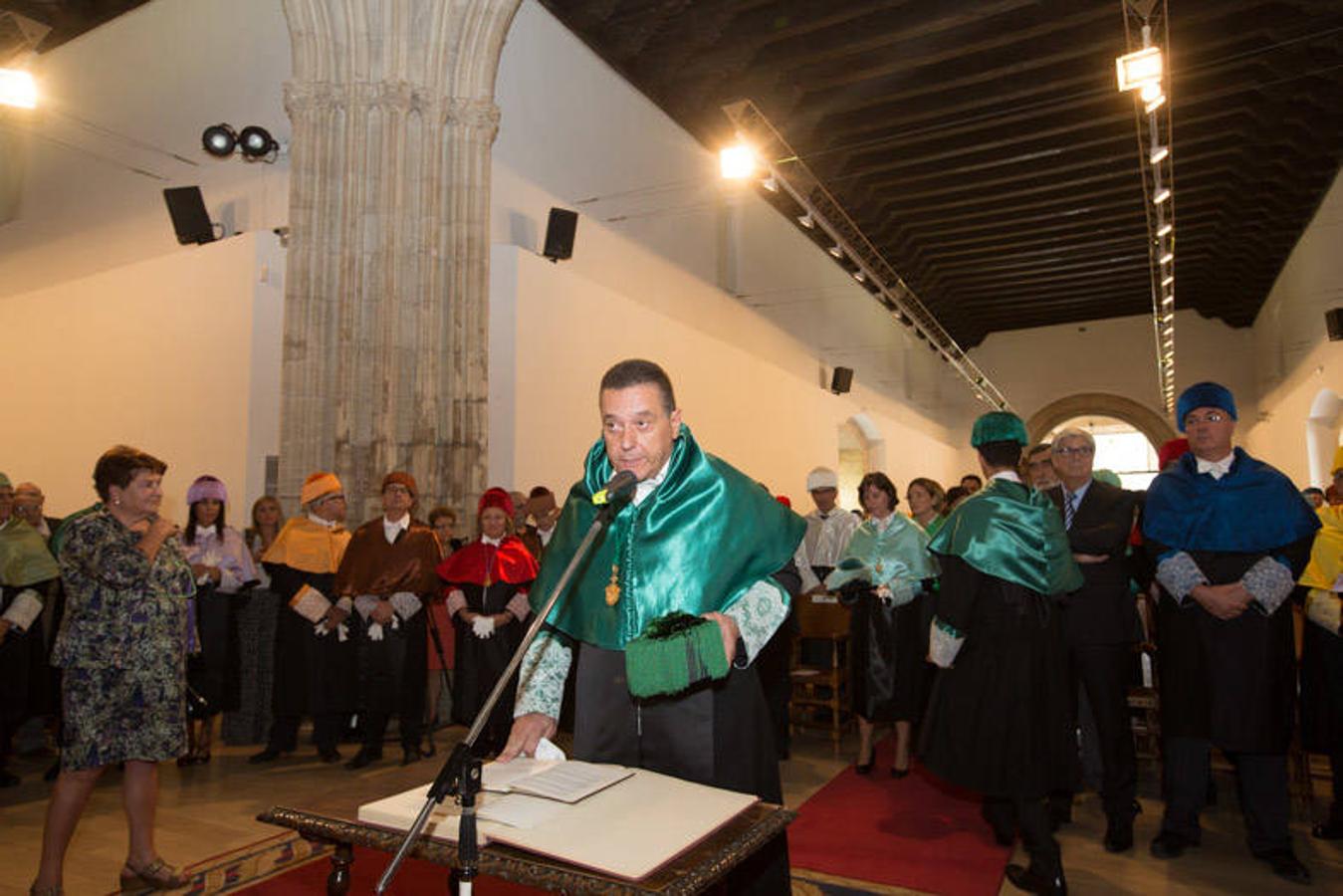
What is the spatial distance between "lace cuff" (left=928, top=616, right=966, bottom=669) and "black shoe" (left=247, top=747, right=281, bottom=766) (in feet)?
13.4

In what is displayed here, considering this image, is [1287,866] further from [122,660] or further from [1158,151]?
[1158,151]


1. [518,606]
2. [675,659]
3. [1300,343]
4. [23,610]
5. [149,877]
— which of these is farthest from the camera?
[1300,343]

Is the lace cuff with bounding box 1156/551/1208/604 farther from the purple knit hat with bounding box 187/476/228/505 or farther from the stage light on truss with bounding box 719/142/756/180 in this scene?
the stage light on truss with bounding box 719/142/756/180

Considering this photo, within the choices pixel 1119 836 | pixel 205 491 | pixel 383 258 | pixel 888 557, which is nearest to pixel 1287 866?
pixel 1119 836

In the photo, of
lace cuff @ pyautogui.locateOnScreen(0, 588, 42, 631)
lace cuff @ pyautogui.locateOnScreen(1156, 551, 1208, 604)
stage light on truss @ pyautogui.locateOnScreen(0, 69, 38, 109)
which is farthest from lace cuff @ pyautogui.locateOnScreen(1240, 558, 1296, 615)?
stage light on truss @ pyautogui.locateOnScreen(0, 69, 38, 109)

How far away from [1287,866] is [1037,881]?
43.2 inches

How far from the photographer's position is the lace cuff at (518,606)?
19.0 ft

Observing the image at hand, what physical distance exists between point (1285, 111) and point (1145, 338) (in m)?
10.9

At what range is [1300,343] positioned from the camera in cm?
1436

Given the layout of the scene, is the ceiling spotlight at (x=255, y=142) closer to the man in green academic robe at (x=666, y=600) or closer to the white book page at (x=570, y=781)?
→ the man in green academic robe at (x=666, y=600)

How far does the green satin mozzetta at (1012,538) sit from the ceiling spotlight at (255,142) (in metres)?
6.47

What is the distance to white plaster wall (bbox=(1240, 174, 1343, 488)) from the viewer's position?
12.5 meters

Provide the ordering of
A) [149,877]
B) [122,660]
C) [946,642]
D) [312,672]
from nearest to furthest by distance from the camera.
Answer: [122,660] → [149,877] → [946,642] → [312,672]

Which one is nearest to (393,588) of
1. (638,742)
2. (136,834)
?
(136,834)
